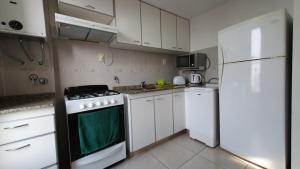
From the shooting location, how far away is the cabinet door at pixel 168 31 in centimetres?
225

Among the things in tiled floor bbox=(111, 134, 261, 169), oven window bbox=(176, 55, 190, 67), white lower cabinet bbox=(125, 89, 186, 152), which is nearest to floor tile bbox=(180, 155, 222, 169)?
tiled floor bbox=(111, 134, 261, 169)

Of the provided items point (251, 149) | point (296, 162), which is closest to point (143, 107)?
point (251, 149)

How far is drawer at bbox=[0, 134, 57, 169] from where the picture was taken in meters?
1.00

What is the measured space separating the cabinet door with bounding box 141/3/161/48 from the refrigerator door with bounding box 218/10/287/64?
3.11 feet

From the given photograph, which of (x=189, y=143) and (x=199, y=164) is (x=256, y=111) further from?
(x=189, y=143)

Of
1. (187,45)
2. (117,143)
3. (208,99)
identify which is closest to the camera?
(117,143)

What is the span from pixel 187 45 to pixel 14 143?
2782mm

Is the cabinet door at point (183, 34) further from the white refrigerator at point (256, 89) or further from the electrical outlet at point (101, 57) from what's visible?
the electrical outlet at point (101, 57)

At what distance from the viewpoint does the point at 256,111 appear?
1.42 metres

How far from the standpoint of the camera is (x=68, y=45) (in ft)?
5.62

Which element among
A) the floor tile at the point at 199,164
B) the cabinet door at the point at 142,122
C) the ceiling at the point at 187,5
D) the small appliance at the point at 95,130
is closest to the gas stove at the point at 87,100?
the small appliance at the point at 95,130

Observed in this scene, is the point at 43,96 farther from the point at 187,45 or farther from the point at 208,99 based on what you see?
the point at 187,45

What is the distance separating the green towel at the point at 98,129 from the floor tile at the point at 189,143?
1049 mm

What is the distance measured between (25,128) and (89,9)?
1340 millimetres
